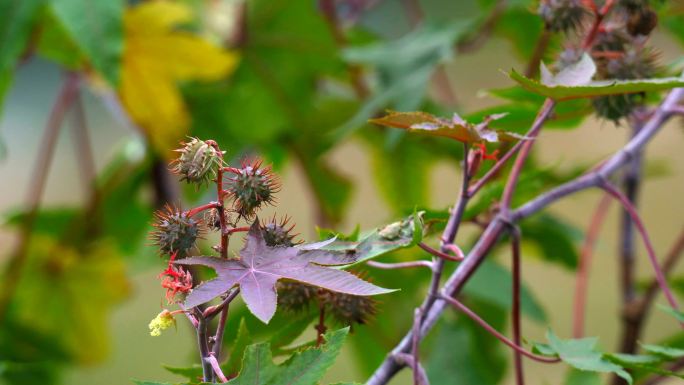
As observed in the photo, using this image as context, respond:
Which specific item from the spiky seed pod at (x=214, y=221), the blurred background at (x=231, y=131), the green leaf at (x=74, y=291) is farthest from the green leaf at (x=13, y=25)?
the spiky seed pod at (x=214, y=221)

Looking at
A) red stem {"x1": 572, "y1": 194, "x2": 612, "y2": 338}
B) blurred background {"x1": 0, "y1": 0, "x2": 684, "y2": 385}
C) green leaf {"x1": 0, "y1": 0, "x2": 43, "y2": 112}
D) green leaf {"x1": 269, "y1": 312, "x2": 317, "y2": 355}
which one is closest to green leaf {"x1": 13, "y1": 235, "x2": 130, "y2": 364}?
blurred background {"x1": 0, "y1": 0, "x2": 684, "y2": 385}

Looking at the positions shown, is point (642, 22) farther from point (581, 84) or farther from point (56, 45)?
point (56, 45)

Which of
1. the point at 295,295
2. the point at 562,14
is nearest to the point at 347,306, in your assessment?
the point at 295,295

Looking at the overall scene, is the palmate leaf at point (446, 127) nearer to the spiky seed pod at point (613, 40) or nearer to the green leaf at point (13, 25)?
the spiky seed pod at point (613, 40)

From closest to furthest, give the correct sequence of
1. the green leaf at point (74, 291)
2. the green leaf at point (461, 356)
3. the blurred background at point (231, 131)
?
the green leaf at point (461, 356), the blurred background at point (231, 131), the green leaf at point (74, 291)

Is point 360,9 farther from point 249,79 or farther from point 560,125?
point 560,125

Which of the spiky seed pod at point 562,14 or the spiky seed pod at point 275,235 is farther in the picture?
the spiky seed pod at point 562,14

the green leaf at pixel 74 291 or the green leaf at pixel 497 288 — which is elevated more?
the green leaf at pixel 74 291
